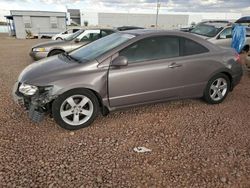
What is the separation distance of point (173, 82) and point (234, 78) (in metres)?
1.53

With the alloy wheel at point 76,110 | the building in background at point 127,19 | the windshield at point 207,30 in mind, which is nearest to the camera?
the alloy wheel at point 76,110

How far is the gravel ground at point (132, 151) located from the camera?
2.48m

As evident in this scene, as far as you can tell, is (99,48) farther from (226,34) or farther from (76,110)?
(226,34)

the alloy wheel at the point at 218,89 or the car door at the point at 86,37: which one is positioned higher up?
the car door at the point at 86,37

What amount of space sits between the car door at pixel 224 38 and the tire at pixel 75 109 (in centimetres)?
748

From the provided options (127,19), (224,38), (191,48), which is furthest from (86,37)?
(127,19)

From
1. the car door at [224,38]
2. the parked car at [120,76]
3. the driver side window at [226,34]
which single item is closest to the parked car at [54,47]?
the parked car at [120,76]

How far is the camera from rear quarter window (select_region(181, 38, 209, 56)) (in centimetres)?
400

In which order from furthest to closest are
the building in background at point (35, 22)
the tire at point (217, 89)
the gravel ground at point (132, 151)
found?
the building in background at point (35, 22)
the tire at point (217, 89)
the gravel ground at point (132, 151)

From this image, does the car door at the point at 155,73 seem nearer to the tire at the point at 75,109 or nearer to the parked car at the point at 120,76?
the parked car at the point at 120,76

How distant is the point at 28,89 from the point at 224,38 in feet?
28.0

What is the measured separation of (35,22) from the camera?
92.1 feet

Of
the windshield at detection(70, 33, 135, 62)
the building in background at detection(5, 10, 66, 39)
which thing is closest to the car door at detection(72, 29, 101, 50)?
the windshield at detection(70, 33, 135, 62)

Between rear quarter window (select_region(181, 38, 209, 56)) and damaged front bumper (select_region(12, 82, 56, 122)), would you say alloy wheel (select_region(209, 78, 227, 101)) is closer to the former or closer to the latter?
rear quarter window (select_region(181, 38, 209, 56))
